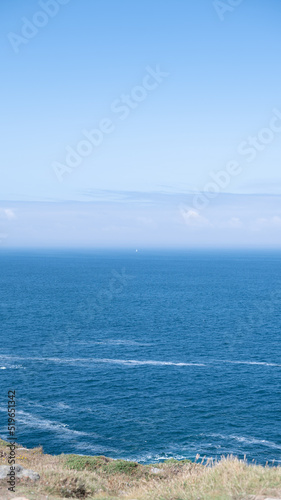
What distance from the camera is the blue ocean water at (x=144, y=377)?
46637 millimetres

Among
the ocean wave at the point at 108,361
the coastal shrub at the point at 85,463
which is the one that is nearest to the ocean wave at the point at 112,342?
the ocean wave at the point at 108,361

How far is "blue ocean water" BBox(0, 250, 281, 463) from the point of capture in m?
46.6

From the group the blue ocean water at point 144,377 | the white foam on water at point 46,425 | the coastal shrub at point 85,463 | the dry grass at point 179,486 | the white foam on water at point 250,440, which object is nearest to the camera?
the dry grass at point 179,486

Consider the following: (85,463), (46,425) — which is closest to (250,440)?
(46,425)

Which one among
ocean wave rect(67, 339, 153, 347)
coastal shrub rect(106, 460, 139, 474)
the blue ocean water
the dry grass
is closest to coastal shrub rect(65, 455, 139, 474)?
coastal shrub rect(106, 460, 139, 474)

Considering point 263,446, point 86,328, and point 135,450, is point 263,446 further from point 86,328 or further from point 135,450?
point 86,328

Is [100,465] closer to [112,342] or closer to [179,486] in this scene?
[179,486]

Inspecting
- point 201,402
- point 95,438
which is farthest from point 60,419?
point 201,402

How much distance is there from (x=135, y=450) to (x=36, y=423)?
1462 centimetres

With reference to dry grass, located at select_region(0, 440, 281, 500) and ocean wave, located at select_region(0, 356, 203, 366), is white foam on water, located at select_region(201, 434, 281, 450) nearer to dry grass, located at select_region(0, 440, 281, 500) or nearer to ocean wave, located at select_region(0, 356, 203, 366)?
ocean wave, located at select_region(0, 356, 203, 366)

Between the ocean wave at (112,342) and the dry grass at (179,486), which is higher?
the ocean wave at (112,342)

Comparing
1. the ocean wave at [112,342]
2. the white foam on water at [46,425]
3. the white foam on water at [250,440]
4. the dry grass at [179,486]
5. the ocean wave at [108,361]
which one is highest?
the ocean wave at [112,342]

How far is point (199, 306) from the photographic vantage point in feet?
418

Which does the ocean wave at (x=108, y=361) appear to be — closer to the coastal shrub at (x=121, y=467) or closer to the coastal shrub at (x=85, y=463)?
the coastal shrub at (x=85, y=463)
